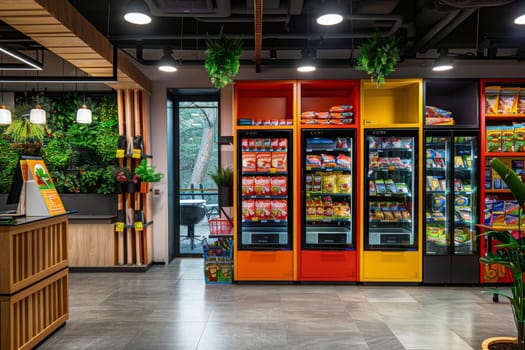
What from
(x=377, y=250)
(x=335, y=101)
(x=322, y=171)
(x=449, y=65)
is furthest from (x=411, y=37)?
(x=377, y=250)

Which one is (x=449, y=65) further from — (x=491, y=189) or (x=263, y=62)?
(x=263, y=62)

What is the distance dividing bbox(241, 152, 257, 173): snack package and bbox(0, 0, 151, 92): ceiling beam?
1.99 meters

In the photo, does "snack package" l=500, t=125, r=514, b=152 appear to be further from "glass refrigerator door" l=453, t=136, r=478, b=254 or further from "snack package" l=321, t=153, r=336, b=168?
"snack package" l=321, t=153, r=336, b=168

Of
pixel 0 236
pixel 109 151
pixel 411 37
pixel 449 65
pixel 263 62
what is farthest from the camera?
pixel 109 151

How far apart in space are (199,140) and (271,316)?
3805 millimetres

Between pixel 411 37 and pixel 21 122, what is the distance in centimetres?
606

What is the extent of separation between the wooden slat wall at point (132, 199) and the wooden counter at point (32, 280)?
1.99 meters

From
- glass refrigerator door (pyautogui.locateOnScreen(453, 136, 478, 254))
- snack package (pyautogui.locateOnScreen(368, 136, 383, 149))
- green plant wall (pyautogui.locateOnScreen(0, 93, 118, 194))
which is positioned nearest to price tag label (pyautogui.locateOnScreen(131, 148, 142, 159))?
green plant wall (pyautogui.locateOnScreen(0, 93, 118, 194))

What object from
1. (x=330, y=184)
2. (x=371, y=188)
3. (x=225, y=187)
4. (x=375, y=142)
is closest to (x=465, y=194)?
(x=371, y=188)

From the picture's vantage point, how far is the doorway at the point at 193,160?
6.75 metres

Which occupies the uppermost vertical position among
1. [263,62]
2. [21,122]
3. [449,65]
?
[263,62]

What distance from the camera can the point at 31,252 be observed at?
10.6 feet

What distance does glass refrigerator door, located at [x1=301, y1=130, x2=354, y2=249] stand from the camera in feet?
17.0

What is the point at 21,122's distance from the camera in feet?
18.9
